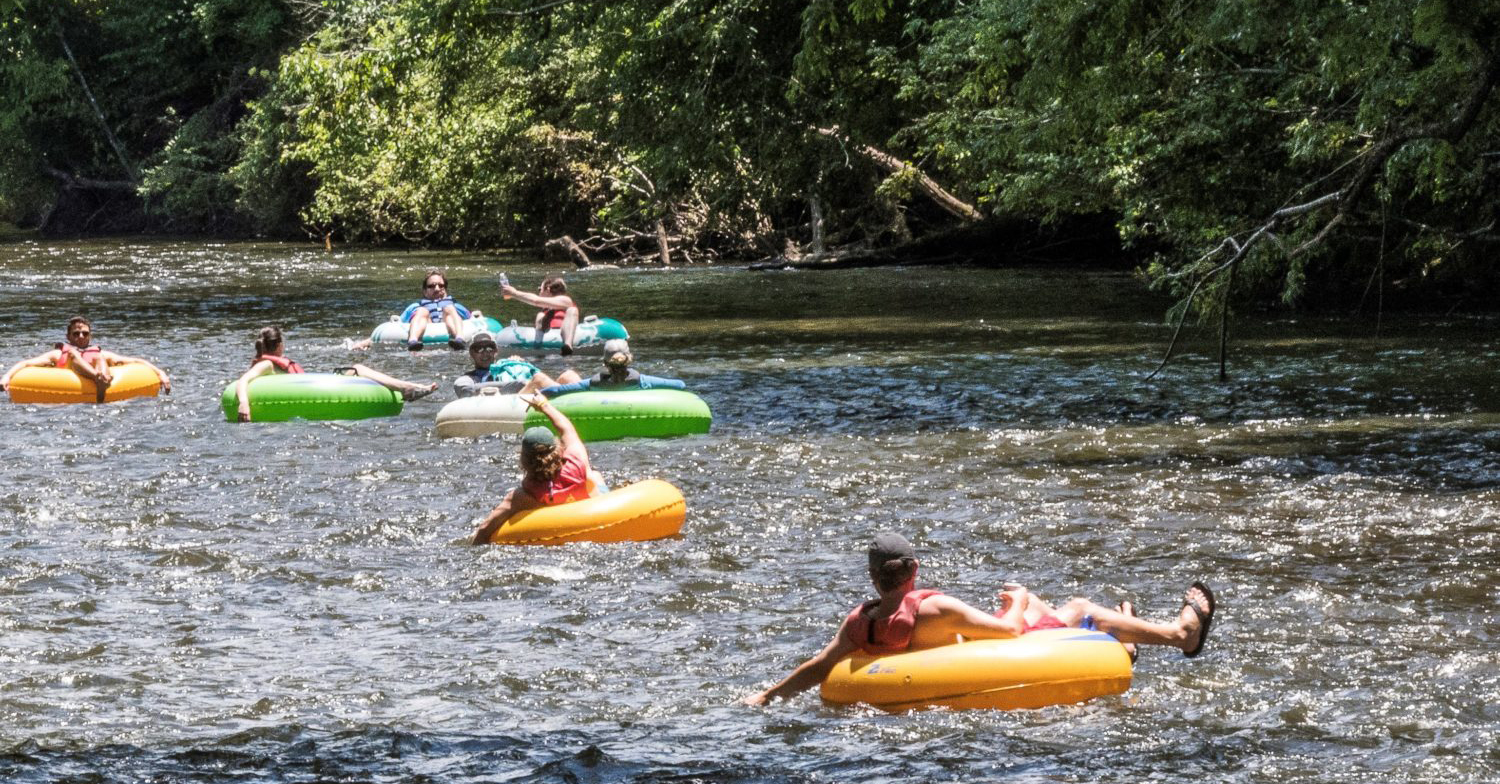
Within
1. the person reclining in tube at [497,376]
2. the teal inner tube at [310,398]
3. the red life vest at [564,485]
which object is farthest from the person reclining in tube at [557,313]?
the red life vest at [564,485]

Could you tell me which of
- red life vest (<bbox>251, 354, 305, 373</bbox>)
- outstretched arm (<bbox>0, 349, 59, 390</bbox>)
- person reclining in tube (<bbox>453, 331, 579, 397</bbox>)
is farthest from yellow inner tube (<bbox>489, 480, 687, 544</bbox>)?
outstretched arm (<bbox>0, 349, 59, 390</bbox>)

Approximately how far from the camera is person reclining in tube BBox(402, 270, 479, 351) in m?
20.0

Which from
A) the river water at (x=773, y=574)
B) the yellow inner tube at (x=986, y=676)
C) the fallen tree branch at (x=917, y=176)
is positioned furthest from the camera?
the fallen tree branch at (x=917, y=176)

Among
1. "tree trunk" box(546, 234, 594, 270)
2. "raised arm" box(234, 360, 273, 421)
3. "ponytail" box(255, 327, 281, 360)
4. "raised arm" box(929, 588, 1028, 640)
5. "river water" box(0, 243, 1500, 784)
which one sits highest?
"tree trunk" box(546, 234, 594, 270)

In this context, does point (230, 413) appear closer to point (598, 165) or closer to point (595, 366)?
point (595, 366)

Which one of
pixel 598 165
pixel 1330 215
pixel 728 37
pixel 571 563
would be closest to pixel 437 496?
pixel 571 563

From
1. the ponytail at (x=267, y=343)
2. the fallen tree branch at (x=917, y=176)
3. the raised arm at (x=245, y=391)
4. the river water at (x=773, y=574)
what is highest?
the fallen tree branch at (x=917, y=176)

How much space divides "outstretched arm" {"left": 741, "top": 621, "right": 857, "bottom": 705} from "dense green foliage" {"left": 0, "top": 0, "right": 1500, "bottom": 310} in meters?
3.84

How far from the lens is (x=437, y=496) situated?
449 inches

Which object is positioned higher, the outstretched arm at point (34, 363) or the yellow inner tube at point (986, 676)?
the outstretched arm at point (34, 363)

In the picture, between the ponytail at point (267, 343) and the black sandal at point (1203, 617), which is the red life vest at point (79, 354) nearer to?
the ponytail at point (267, 343)

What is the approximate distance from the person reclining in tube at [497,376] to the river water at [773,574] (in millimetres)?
550

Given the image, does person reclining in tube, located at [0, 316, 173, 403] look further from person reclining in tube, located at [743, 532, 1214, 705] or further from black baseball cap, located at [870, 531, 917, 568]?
black baseball cap, located at [870, 531, 917, 568]

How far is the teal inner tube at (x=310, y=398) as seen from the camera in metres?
14.5
